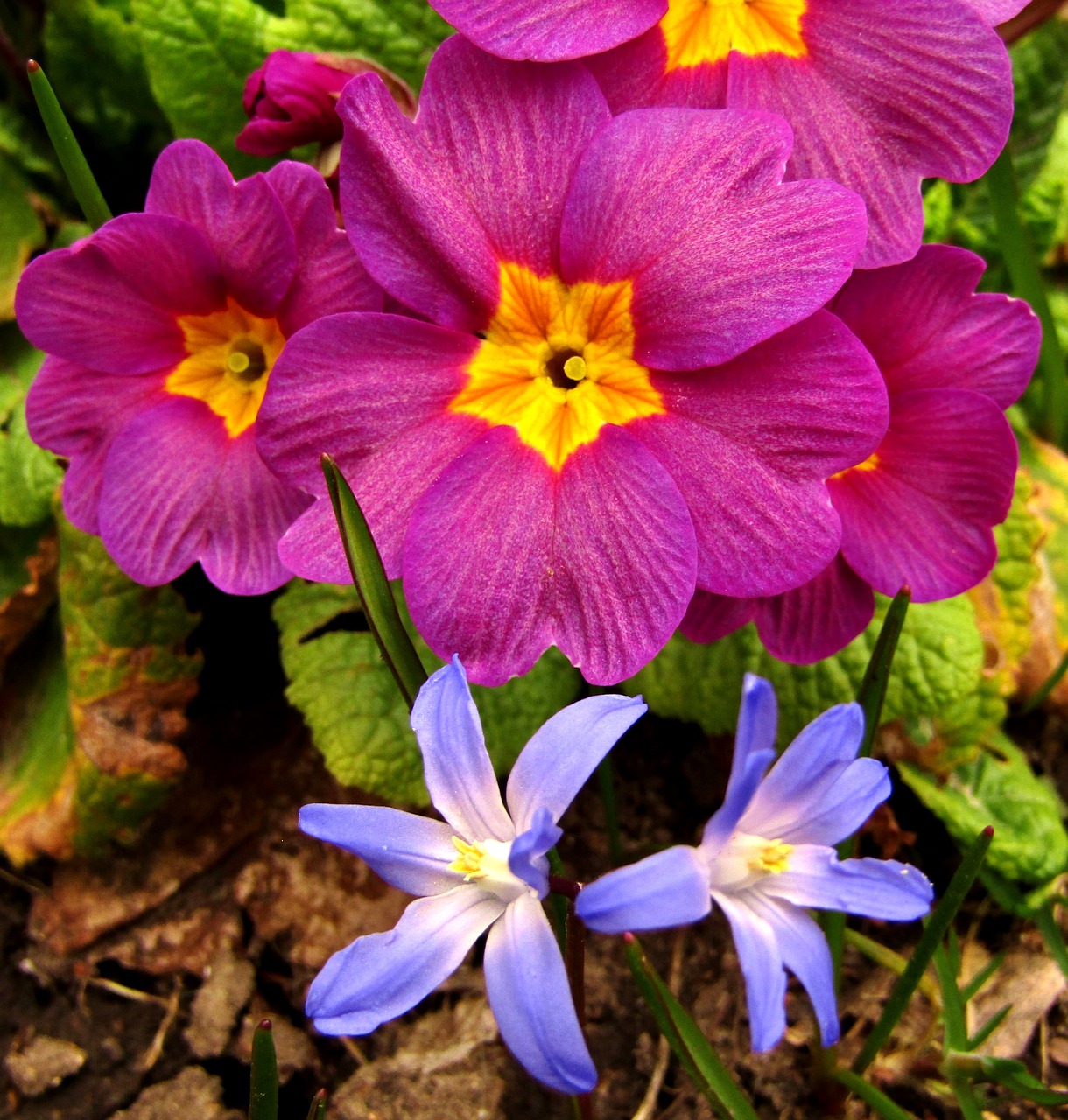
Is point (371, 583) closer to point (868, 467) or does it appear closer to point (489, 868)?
point (489, 868)

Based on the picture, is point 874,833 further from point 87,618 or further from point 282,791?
point 87,618

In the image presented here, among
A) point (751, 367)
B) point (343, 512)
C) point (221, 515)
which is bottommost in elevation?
point (221, 515)

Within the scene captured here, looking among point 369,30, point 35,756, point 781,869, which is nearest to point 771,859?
point 781,869

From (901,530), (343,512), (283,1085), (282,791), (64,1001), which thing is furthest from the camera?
(282,791)

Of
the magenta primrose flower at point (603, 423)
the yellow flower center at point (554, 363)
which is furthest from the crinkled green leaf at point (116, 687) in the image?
the yellow flower center at point (554, 363)

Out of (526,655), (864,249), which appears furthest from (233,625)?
(864,249)

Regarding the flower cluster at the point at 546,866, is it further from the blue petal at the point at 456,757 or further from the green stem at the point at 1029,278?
the green stem at the point at 1029,278

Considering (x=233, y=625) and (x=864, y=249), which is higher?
(x=864, y=249)
